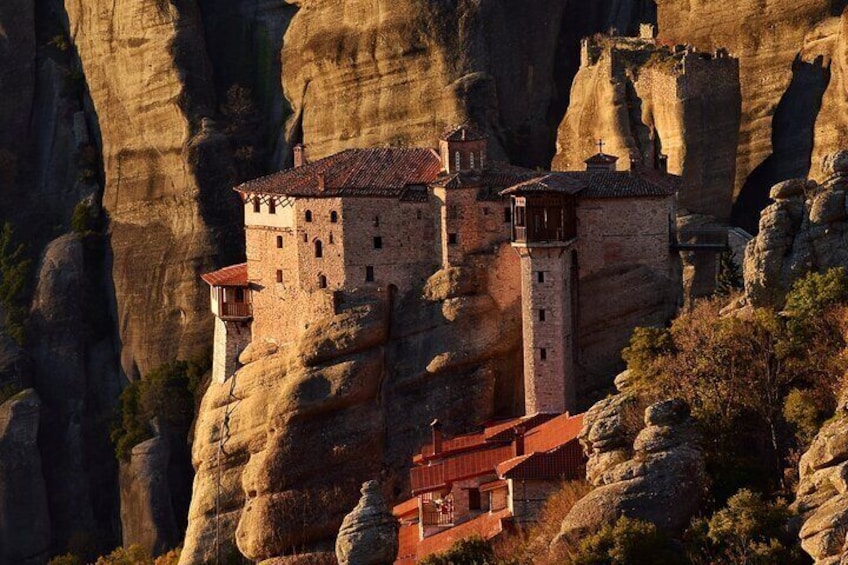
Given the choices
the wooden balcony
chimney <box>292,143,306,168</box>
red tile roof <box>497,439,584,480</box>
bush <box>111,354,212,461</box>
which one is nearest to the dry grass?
red tile roof <box>497,439,584,480</box>

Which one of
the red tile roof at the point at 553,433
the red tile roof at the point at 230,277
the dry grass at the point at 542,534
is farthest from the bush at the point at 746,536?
the red tile roof at the point at 230,277

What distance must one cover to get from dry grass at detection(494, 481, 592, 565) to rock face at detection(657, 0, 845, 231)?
18.6 meters

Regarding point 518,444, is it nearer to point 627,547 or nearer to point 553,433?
point 553,433

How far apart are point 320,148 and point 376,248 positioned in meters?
14.4

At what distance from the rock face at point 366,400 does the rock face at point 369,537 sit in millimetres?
11924

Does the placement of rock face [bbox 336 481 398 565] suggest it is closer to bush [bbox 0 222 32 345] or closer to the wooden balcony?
the wooden balcony

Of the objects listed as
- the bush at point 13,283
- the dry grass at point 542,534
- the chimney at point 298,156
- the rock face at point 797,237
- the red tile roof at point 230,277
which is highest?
the chimney at point 298,156

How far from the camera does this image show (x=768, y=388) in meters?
68.6

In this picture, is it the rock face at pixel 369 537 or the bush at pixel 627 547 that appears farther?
the rock face at pixel 369 537

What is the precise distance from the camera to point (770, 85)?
3366 inches

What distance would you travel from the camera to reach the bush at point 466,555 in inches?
2643

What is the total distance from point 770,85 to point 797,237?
44.4 feet

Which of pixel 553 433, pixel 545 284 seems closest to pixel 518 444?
pixel 553 433

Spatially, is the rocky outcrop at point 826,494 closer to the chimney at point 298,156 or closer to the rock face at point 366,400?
the rock face at point 366,400
